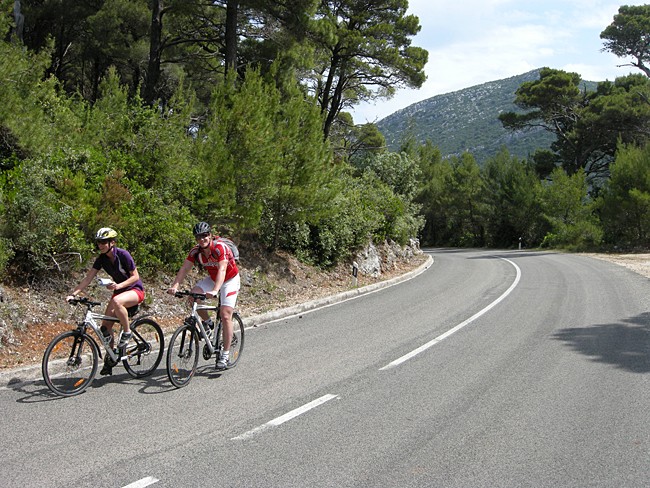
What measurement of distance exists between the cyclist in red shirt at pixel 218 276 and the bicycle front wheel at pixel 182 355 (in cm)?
42

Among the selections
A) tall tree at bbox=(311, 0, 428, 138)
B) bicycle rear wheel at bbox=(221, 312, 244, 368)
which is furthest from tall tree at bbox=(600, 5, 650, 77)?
bicycle rear wheel at bbox=(221, 312, 244, 368)

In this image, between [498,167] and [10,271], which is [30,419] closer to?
[10,271]

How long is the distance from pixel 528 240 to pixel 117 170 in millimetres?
49863

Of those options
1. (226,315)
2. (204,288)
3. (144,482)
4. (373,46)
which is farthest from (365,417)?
(373,46)

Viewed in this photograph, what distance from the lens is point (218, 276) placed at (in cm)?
684

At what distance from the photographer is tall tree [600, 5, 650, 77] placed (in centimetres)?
4462

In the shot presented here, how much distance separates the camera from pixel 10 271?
8938 mm

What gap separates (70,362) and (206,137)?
8.18 meters

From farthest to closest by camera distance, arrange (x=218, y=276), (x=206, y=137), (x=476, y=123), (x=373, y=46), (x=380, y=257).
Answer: (x=476, y=123) < (x=373, y=46) < (x=380, y=257) < (x=206, y=137) < (x=218, y=276)

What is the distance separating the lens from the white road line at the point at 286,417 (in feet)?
16.4

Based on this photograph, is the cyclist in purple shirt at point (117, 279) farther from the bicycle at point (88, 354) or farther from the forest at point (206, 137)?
the forest at point (206, 137)

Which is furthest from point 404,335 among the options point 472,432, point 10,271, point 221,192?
point 10,271

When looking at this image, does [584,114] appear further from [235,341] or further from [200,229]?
[200,229]

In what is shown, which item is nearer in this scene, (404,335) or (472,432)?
(472,432)
